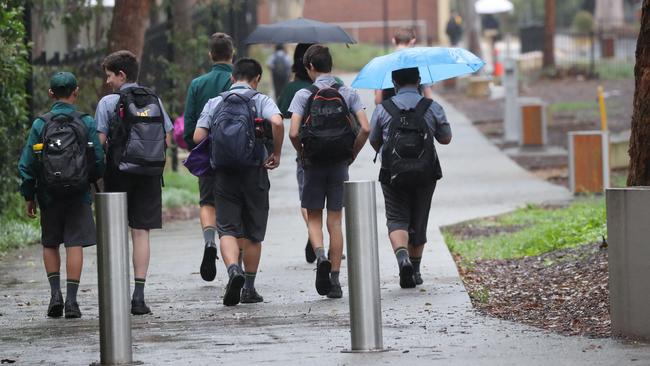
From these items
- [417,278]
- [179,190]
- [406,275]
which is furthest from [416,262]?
[179,190]

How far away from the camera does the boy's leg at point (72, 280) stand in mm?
9367

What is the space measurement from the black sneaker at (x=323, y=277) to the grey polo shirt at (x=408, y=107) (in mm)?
1040

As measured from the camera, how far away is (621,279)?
308 inches

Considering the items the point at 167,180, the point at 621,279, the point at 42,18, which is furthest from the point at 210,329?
the point at 42,18

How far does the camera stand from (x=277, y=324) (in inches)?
349

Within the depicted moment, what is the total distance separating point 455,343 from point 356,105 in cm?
257

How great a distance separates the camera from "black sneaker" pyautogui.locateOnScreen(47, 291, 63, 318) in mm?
9359

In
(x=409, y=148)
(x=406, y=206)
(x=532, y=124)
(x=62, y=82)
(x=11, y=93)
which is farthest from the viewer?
(x=532, y=124)

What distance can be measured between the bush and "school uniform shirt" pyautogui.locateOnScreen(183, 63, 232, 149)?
347 cm

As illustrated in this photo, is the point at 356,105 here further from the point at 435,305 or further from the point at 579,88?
the point at 579,88

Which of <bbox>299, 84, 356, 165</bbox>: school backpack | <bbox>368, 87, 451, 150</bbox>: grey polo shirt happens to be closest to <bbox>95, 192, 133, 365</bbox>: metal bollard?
<bbox>299, 84, 356, 165</bbox>: school backpack

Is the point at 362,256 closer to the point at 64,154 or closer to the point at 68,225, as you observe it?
the point at 64,154

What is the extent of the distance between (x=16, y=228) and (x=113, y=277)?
6920mm

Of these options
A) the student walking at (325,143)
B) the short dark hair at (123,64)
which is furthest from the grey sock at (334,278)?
the short dark hair at (123,64)
